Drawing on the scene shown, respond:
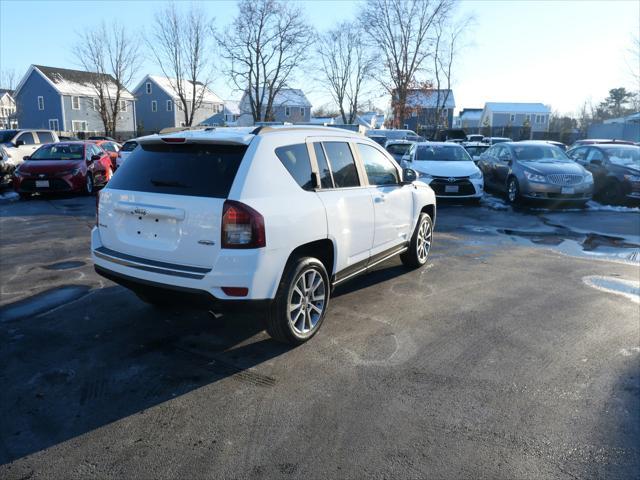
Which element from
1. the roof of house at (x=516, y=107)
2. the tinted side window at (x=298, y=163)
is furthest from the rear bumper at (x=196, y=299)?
the roof of house at (x=516, y=107)

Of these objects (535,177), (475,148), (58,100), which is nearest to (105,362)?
→ (535,177)

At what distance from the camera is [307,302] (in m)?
4.42

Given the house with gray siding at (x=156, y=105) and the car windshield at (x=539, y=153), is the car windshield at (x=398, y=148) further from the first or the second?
the house with gray siding at (x=156, y=105)

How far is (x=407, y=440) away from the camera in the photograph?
3.10 m

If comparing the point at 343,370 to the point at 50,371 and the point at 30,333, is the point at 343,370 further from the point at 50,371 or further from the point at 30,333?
the point at 30,333

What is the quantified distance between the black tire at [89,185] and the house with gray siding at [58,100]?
3884 cm

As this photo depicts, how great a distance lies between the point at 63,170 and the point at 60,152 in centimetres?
147

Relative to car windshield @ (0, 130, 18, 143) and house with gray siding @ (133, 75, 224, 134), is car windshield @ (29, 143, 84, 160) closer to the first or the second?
car windshield @ (0, 130, 18, 143)

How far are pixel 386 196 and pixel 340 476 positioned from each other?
347 centimetres

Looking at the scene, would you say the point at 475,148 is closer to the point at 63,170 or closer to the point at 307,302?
the point at 63,170

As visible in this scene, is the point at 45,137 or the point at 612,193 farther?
the point at 45,137

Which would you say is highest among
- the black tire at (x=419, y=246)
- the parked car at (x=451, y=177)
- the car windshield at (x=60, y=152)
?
the car windshield at (x=60, y=152)

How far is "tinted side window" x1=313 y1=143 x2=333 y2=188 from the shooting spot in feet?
15.2

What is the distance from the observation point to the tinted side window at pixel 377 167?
5533 mm
